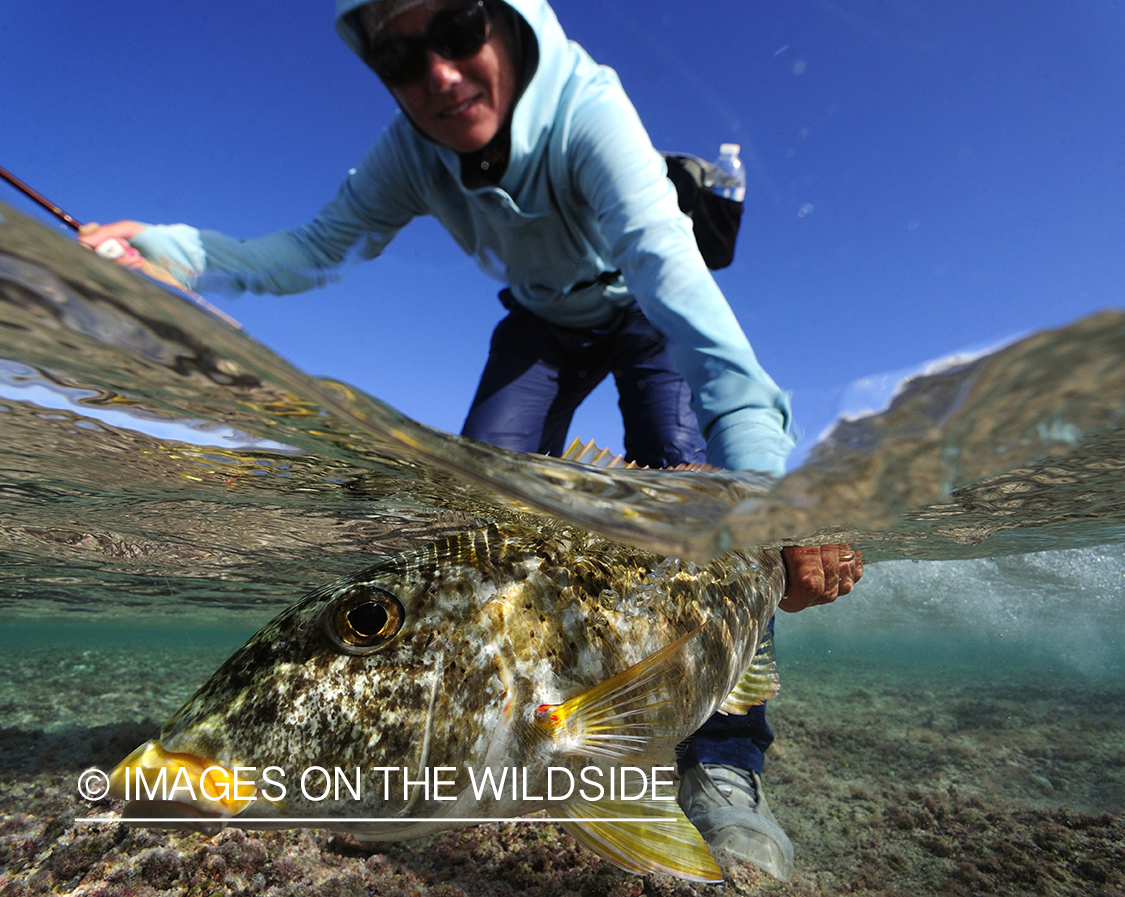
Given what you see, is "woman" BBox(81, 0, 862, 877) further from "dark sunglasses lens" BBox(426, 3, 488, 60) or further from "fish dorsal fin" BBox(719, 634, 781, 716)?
"fish dorsal fin" BBox(719, 634, 781, 716)

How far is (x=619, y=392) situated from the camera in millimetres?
5645

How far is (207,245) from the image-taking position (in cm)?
419

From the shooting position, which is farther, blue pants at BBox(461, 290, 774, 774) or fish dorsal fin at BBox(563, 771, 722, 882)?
blue pants at BBox(461, 290, 774, 774)

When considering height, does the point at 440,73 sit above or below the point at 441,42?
below

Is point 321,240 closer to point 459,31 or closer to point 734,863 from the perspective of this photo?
point 459,31

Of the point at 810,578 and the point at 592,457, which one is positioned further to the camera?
the point at 810,578

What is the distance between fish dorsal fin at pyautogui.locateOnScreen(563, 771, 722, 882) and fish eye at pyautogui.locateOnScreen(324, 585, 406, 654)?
3.10 ft

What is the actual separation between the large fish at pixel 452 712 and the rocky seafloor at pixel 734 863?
31.1 inches

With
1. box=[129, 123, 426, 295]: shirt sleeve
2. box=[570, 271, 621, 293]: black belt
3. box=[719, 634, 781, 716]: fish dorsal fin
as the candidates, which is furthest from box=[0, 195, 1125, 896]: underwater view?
box=[570, 271, 621, 293]: black belt

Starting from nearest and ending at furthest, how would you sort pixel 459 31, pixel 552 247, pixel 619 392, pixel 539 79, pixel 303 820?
pixel 303 820 → pixel 459 31 → pixel 539 79 → pixel 552 247 → pixel 619 392

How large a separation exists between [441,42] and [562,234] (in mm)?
1633

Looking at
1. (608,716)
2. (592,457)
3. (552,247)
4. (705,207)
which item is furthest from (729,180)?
(608,716)

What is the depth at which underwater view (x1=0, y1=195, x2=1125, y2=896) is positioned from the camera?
223 cm

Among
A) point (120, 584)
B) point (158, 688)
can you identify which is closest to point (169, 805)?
point (158, 688)
